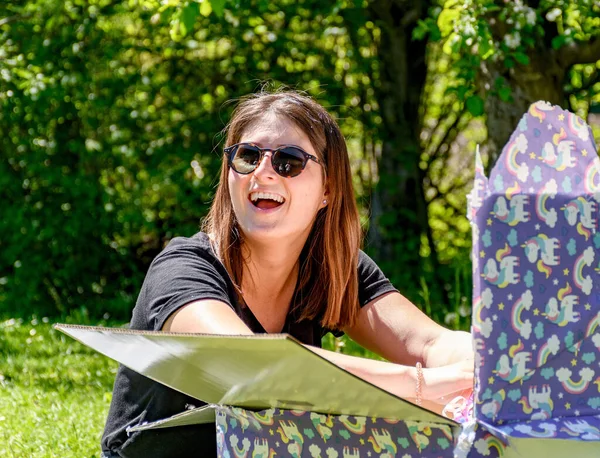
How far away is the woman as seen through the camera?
224 cm

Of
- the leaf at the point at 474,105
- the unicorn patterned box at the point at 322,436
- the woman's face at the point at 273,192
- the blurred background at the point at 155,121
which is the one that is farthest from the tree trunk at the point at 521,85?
the unicorn patterned box at the point at 322,436

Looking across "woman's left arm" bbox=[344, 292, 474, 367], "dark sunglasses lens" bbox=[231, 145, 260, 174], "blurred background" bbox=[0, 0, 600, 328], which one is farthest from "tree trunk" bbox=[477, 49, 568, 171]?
"dark sunglasses lens" bbox=[231, 145, 260, 174]

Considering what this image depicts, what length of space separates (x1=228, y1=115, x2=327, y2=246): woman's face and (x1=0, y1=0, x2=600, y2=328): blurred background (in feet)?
13.7

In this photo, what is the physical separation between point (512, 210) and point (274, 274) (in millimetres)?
1116

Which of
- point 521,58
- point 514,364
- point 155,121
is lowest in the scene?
point 514,364

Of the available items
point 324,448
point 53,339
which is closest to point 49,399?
point 53,339

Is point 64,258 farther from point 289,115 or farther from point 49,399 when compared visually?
point 289,115

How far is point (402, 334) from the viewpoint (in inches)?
101

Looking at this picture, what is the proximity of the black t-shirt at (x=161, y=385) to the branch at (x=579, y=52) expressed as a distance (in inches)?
140

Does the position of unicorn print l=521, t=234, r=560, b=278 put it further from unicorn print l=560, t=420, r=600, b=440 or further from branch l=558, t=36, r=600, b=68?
branch l=558, t=36, r=600, b=68

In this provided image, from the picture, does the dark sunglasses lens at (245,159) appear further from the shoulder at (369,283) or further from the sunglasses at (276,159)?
the shoulder at (369,283)

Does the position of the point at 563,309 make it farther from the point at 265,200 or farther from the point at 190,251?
the point at 190,251

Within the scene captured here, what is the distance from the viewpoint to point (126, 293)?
7.28 m

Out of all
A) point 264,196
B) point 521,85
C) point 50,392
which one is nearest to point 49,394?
point 50,392
